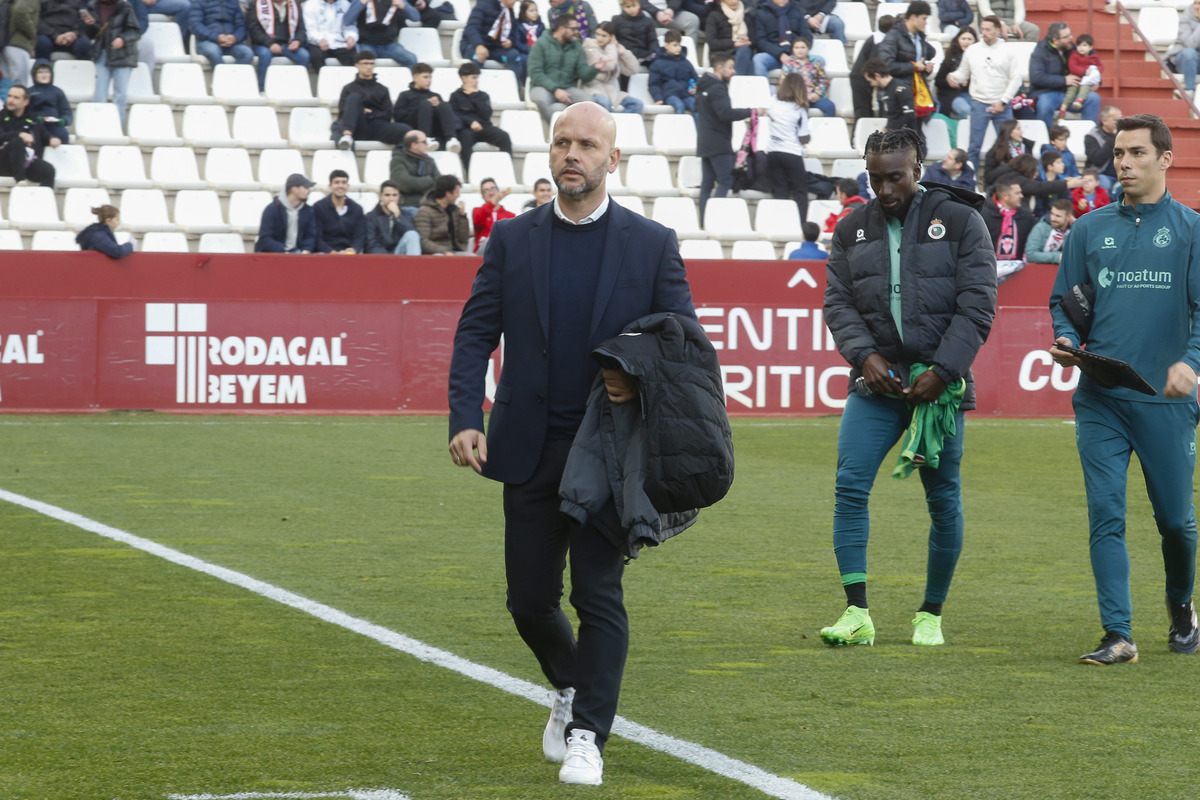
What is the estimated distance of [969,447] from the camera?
14688mm

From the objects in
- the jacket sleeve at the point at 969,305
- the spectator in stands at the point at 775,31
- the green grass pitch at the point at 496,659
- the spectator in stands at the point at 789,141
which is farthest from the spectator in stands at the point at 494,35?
the jacket sleeve at the point at 969,305

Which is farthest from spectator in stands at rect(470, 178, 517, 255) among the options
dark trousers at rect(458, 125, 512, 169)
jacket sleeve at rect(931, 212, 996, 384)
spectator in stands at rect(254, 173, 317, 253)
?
jacket sleeve at rect(931, 212, 996, 384)

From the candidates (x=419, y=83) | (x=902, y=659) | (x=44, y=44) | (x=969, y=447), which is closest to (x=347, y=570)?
(x=902, y=659)

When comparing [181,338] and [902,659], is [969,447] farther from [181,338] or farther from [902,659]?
[902,659]

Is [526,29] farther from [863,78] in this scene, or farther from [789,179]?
[863,78]

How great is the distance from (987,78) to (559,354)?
1782 centimetres

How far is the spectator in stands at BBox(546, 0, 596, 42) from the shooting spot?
814 inches

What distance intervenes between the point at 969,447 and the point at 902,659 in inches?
341

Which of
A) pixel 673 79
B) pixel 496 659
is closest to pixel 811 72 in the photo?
pixel 673 79

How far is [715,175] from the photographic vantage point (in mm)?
20328

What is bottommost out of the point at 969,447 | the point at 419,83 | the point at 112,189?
the point at 969,447

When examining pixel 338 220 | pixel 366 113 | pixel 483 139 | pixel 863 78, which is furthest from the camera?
pixel 863 78

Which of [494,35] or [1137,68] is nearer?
[494,35]

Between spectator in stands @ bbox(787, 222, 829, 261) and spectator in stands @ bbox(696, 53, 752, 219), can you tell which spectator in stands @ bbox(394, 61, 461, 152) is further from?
spectator in stands @ bbox(787, 222, 829, 261)
